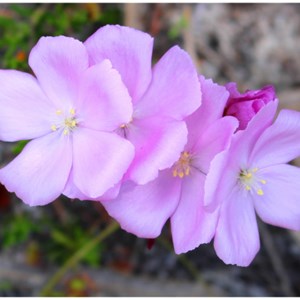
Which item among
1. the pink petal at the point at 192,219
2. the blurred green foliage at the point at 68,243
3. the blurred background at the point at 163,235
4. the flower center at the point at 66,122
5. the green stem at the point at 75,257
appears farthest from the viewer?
the blurred background at the point at 163,235

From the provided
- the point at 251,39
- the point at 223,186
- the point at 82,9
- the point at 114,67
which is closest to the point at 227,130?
the point at 223,186

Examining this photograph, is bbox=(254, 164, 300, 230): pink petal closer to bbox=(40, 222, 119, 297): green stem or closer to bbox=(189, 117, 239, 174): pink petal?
bbox=(189, 117, 239, 174): pink petal

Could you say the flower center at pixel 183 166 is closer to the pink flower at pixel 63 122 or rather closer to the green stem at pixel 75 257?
the pink flower at pixel 63 122

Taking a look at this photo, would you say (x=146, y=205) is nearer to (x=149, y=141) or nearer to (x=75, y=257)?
(x=149, y=141)

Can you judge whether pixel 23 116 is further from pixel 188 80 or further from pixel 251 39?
pixel 251 39

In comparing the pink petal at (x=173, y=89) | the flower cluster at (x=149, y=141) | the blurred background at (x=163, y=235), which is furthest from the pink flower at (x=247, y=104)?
the blurred background at (x=163, y=235)

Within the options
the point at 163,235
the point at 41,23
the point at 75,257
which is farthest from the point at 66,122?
the point at 163,235

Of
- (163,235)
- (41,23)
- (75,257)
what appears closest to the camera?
(41,23)
